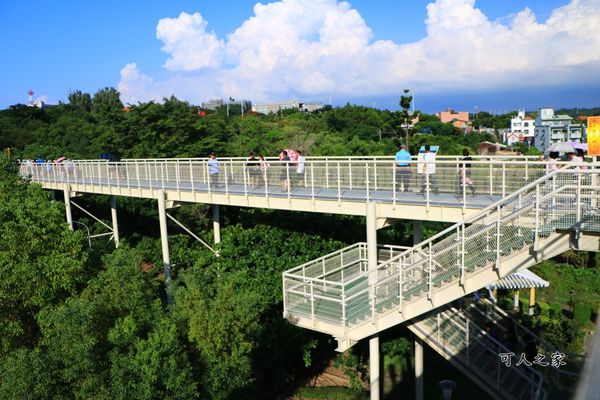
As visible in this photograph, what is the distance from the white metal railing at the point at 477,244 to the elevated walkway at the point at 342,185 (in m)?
0.91

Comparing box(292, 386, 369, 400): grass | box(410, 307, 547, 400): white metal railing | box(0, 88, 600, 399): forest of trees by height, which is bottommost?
box(292, 386, 369, 400): grass

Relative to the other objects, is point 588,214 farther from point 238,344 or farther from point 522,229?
point 238,344

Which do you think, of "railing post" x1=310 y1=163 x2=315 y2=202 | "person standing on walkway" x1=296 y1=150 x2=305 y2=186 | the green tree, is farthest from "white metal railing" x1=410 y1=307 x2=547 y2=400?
the green tree

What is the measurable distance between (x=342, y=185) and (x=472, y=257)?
5229mm

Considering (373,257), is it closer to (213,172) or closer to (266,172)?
(266,172)

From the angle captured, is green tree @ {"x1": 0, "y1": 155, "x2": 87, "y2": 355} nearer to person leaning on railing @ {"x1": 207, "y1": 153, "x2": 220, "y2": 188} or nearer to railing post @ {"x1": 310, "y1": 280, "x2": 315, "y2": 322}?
person leaning on railing @ {"x1": 207, "y1": 153, "x2": 220, "y2": 188}

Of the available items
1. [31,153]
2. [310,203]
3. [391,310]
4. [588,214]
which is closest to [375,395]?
[391,310]

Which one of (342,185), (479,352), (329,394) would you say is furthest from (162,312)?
(479,352)

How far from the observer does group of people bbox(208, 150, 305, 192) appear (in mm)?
14414

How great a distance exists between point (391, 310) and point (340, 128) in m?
68.8

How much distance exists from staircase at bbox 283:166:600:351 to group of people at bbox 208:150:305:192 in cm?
334

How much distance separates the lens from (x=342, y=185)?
14086 mm

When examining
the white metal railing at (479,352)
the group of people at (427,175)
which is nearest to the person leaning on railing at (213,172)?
the group of people at (427,175)

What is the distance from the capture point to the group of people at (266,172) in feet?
47.3
